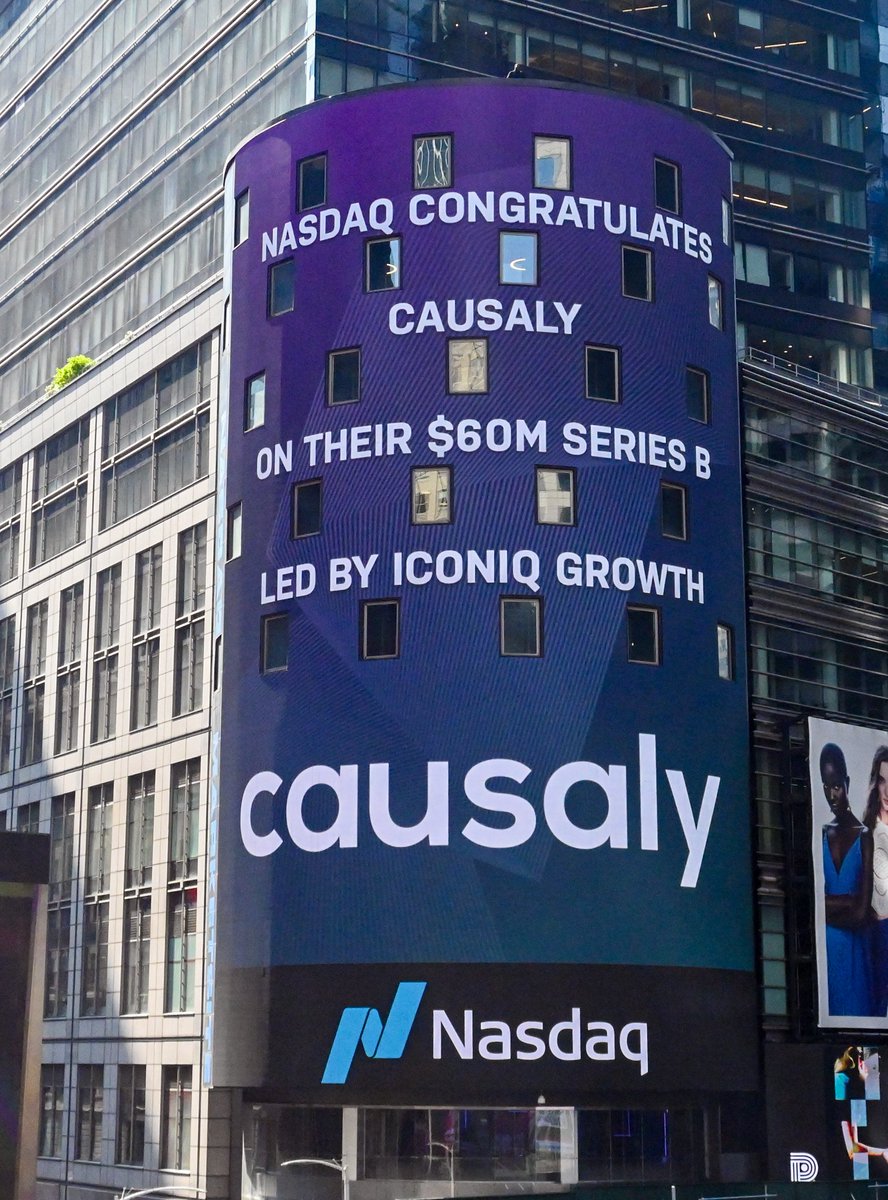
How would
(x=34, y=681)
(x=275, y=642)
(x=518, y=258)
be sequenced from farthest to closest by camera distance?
(x=34, y=681) → (x=518, y=258) → (x=275, y=642)

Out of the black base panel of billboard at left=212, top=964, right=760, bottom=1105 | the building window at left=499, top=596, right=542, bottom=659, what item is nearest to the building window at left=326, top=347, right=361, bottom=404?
the building window at left=499, top=596, right=542, bottom=659

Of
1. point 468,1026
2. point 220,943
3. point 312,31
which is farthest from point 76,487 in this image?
point 468,1026

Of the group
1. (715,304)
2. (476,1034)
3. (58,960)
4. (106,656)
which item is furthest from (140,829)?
(715,304)

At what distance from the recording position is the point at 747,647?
71.6 meters

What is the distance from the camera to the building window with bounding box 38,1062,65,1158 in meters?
79.9

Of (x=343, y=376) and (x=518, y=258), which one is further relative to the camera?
(x=343, y=376)

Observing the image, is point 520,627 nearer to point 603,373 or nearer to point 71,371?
point 603,373

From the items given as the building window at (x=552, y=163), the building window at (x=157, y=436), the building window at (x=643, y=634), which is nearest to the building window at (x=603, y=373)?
the building window at (x=552, y=163)

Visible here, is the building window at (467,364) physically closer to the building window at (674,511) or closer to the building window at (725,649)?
the building window at (674,511)

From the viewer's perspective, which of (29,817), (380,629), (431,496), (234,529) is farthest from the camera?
(29,817)

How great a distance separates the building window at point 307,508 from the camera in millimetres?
64375

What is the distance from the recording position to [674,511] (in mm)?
65125

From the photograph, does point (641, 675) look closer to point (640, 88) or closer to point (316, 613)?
point (316, 613)

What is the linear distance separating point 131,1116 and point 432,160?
36.5 metres
